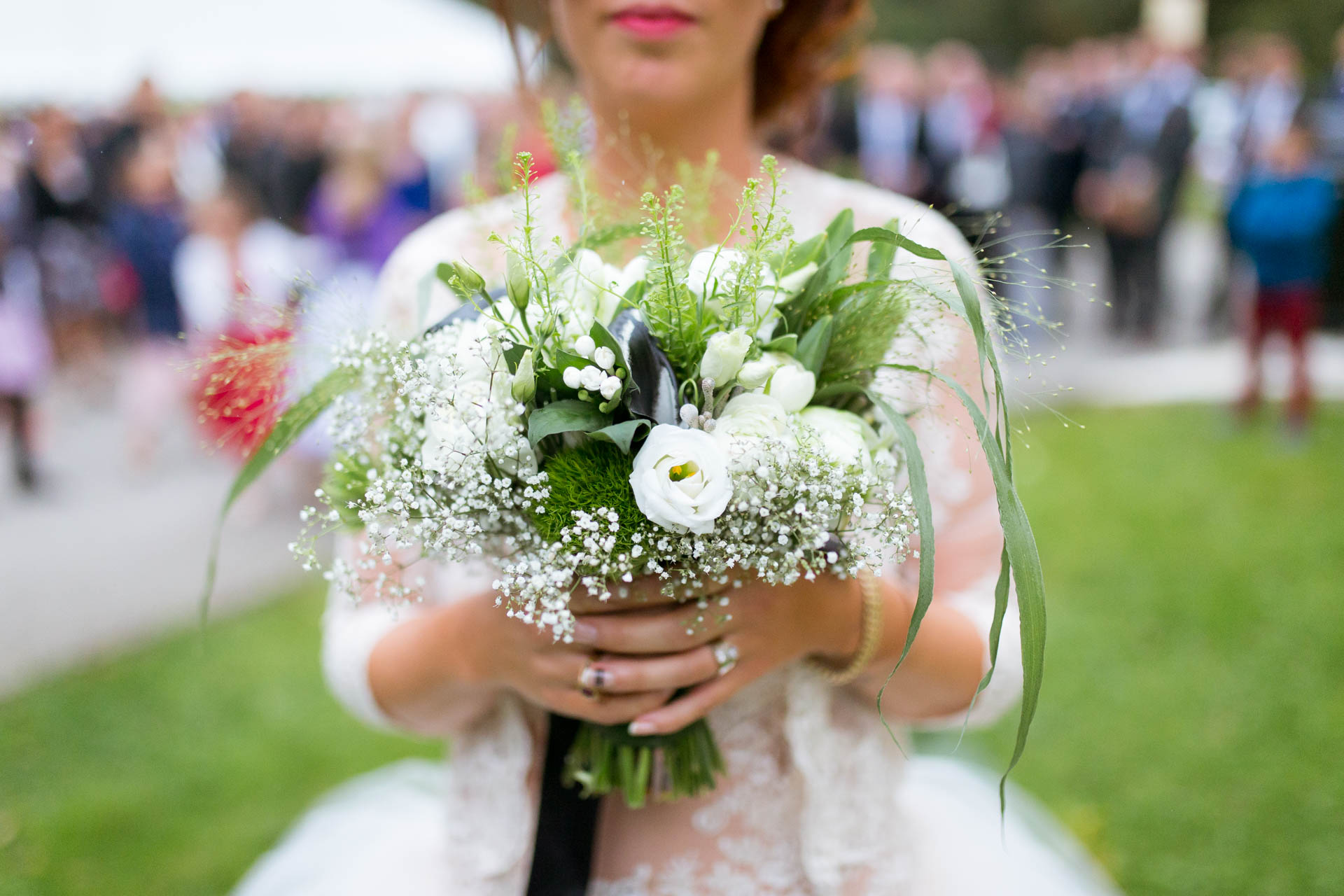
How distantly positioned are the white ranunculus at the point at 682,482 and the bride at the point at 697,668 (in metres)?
0.24

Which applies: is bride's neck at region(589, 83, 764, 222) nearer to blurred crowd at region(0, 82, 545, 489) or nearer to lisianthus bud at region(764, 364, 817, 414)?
lisianthus bud at region(764, 364, 817, 414)

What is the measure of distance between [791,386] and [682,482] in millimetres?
184

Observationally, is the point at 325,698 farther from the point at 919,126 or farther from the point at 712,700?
the point at 919,126

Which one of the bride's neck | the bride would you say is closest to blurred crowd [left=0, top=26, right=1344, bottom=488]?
the bride's neck

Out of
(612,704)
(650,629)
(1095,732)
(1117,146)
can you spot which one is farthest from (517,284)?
(1117,146)

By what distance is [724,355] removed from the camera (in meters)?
1.10

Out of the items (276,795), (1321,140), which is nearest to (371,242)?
(276,795)

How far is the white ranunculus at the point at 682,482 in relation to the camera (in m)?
1.03

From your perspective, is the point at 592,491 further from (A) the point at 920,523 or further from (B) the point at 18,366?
(B) the point at 18,366

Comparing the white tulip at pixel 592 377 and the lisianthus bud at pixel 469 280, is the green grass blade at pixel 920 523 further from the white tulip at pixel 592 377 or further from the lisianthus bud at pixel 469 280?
the lisianthus bud at pixel 469 280

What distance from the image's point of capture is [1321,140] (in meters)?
8.73

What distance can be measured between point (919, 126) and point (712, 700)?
10.0 m

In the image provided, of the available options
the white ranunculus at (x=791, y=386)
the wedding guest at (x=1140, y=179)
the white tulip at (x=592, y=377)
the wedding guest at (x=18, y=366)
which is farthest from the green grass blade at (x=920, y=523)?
the wedding guest at (x=1140, y=179)

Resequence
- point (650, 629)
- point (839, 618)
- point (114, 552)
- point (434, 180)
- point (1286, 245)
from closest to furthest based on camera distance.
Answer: point (650, 629), point (839, 618), point (114, 552), point (1286, 245), point (434, 180)
